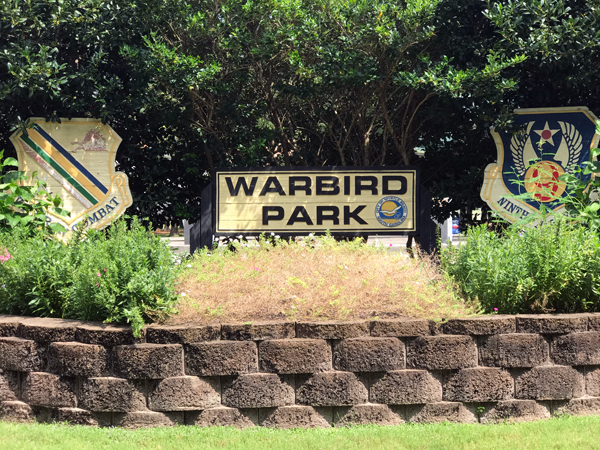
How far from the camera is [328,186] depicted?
813 cm

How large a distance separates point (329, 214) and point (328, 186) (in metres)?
0.38

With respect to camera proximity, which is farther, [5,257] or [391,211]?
[391,211]

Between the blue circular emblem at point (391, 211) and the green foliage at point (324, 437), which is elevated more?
the blue circular emblem at point (391, 211)

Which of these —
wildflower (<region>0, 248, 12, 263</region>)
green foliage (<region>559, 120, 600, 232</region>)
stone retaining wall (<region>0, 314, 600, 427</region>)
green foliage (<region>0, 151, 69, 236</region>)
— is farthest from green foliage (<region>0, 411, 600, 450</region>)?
green foliage (<region>0, 151, 69, 236</region>)

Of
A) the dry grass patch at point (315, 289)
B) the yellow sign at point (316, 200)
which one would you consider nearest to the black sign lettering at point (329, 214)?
the yellow sign at point (316, 200)

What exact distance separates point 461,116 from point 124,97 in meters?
4.98

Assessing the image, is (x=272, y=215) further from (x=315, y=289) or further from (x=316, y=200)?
(x=315, y=289)

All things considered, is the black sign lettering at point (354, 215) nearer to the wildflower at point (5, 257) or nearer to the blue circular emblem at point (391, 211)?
the blue circular emblem at point (391, 211)

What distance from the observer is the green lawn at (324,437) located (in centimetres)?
397

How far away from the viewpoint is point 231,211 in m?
8.10

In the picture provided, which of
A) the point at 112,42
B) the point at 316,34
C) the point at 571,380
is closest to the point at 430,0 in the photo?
the point at 316,34

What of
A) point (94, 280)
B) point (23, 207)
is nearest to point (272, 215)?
point (23, 207)

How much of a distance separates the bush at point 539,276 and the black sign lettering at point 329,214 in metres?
3.13

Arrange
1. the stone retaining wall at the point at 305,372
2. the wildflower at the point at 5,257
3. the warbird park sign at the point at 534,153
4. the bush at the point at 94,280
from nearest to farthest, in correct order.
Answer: the stone retaining wall at the point at 305,372
the bush at the point at 94,280
the wildflower at the point at 5,257
the warbird park sign at the point at 534,153
